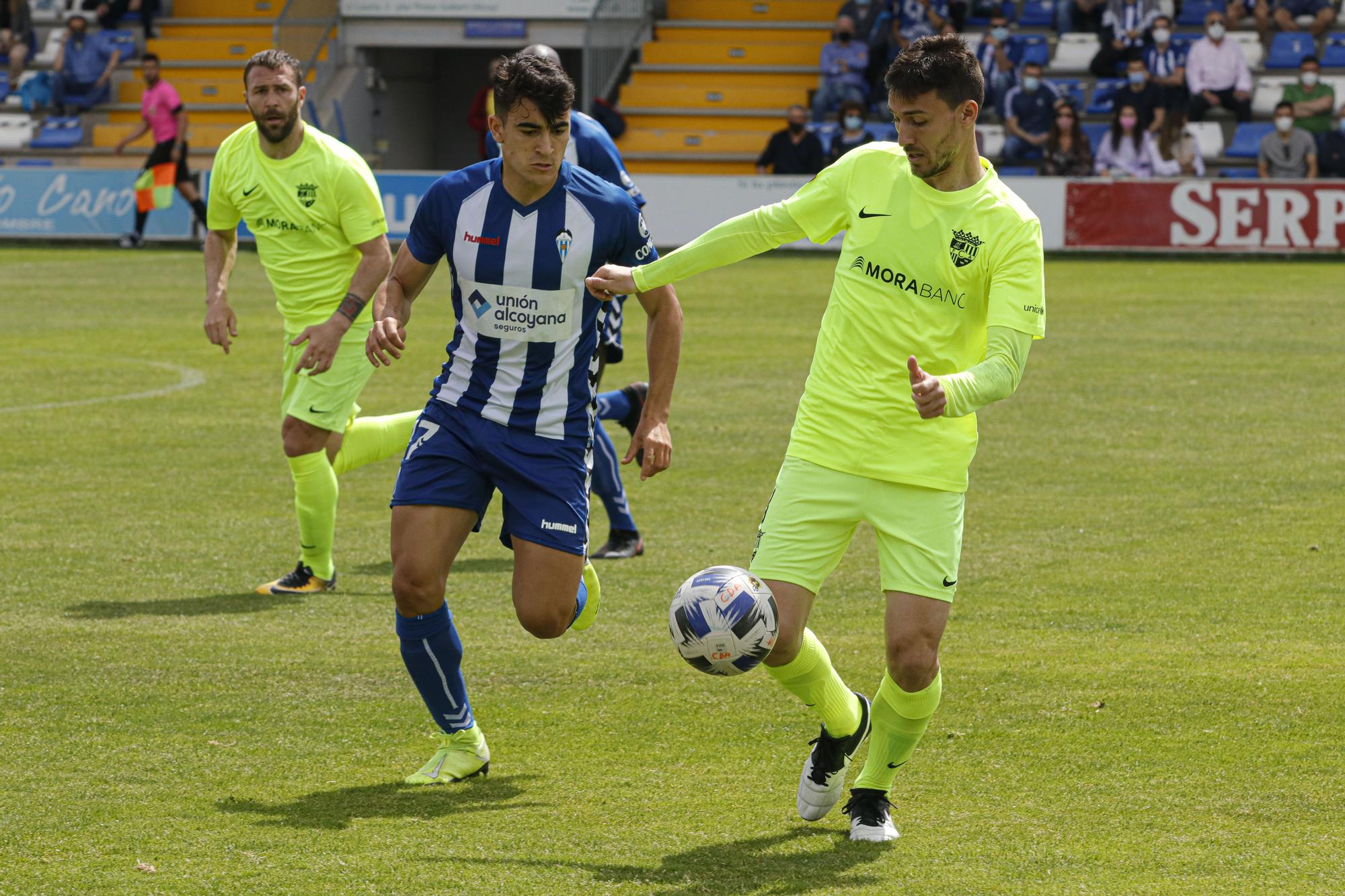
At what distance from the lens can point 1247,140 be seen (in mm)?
26391

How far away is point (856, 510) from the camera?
5.05 m

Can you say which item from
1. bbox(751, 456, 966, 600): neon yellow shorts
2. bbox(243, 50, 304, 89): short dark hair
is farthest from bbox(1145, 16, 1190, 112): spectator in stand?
bbox(751, 456, 966, 600): neon yellow shorts

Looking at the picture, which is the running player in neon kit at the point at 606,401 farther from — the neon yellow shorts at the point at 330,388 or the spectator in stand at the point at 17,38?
the spectator in stand at the point at 17,38

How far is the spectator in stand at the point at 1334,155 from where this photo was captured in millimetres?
24391

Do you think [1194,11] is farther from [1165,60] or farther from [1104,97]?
[1104,97]

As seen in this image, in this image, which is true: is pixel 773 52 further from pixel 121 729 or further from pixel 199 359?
pixel 121 729

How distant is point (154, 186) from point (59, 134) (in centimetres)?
608

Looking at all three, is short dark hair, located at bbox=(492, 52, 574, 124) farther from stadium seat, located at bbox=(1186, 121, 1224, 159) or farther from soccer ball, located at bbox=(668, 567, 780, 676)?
stadium seat, located at bbox=(1186, 121, 1224, 159)

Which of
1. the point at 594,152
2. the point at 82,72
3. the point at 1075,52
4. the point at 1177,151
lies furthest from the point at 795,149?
the point at 594,152

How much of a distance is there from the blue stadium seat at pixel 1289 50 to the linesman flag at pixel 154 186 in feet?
55.6

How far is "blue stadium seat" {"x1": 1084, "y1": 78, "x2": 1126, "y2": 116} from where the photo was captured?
27.4m

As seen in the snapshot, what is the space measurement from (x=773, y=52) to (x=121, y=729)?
26779mm

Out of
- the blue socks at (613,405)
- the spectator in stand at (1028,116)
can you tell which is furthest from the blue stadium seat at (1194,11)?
the blue socks at (613,405)

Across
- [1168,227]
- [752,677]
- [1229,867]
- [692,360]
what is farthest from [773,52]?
[1229,867]
